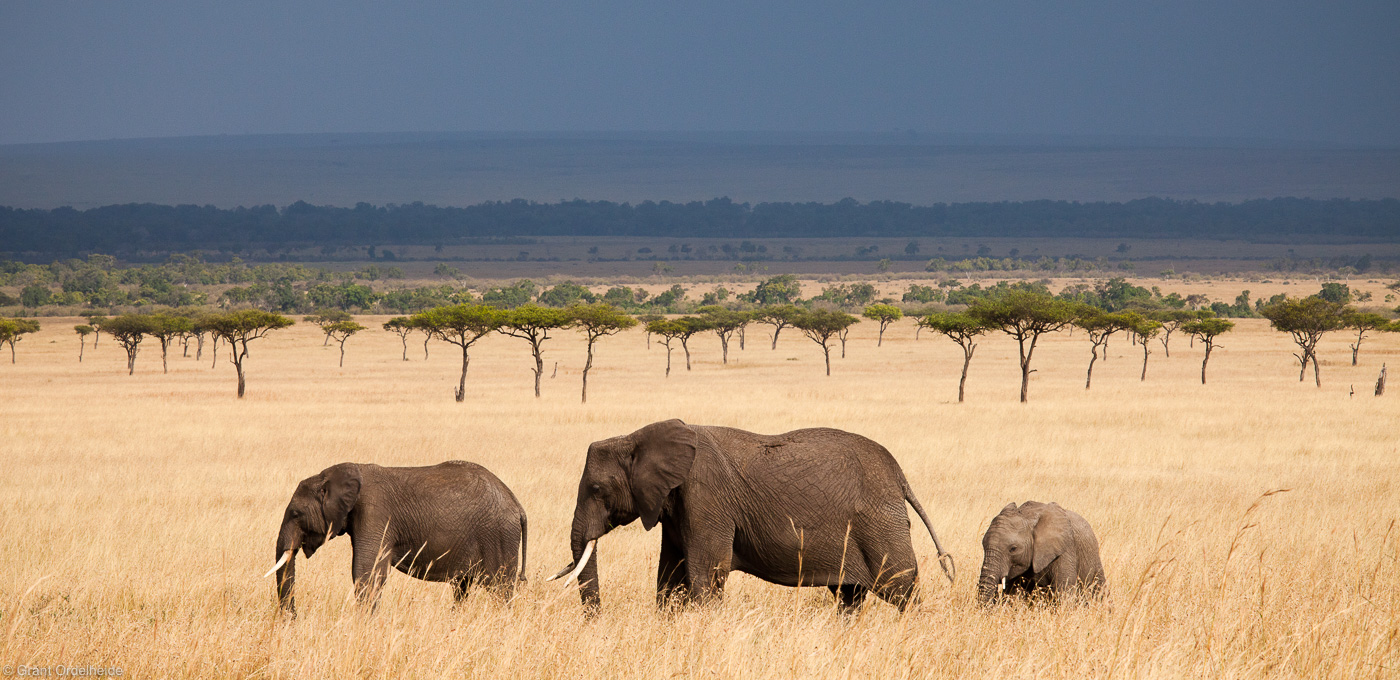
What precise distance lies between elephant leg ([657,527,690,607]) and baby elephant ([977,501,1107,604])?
7.67ft

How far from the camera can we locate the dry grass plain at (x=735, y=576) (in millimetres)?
6441

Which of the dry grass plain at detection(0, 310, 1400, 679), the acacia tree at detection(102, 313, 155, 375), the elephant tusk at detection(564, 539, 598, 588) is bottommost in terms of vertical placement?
the acacia tree at detection(102, 313, 155, 375)

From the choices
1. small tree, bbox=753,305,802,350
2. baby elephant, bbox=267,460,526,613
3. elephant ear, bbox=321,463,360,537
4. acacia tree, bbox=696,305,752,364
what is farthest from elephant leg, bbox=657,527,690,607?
small tree, bbox=753,305,802,350

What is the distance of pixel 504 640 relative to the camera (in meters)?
6.74

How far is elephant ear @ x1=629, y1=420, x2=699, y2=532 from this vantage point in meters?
8.10

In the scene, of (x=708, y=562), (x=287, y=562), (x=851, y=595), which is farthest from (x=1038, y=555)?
(x=287, y=562)

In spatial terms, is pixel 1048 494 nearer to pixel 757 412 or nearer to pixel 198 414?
pixel 757 412

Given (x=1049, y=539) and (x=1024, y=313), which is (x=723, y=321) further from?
(x=1049, y=539)

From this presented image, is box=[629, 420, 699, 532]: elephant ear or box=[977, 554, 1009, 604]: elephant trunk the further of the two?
box=[977, 554, 1009, 604]: elephant trunk

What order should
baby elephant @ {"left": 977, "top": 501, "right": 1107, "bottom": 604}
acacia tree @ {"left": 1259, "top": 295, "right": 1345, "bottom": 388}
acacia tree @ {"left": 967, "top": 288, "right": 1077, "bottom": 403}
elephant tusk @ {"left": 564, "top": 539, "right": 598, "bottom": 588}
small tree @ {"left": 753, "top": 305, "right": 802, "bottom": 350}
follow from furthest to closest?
small tree @ {"left": 753, "top": 305, "right": 802, "bottom": 350} → acacia tree @ {"left": 1259, "top": 295, "right": 1345, "bottom": 388} → acacia tree @ {"left": 967, "top": 288, "right": 1077, "bottom": 403} → baby elephant @ {"left": 977, "top": 501, "right": 1107, "bottom": 604} → elephant tusk @ {"left": 564, "top": 539, "right": 598, "bottom": 588}

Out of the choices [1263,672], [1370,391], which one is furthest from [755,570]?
[1370,391]

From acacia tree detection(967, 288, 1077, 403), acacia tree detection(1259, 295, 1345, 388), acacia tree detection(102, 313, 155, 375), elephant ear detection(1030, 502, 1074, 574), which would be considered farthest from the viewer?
acacia tree detection(102, 313, 155, 375)

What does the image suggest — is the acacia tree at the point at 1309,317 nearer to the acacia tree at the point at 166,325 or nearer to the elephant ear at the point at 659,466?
the elephant ear at the point at 659,466

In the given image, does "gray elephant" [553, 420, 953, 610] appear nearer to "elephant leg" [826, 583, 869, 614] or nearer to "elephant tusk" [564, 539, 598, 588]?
"elephant tusk" [564, 539, 598, 588]
